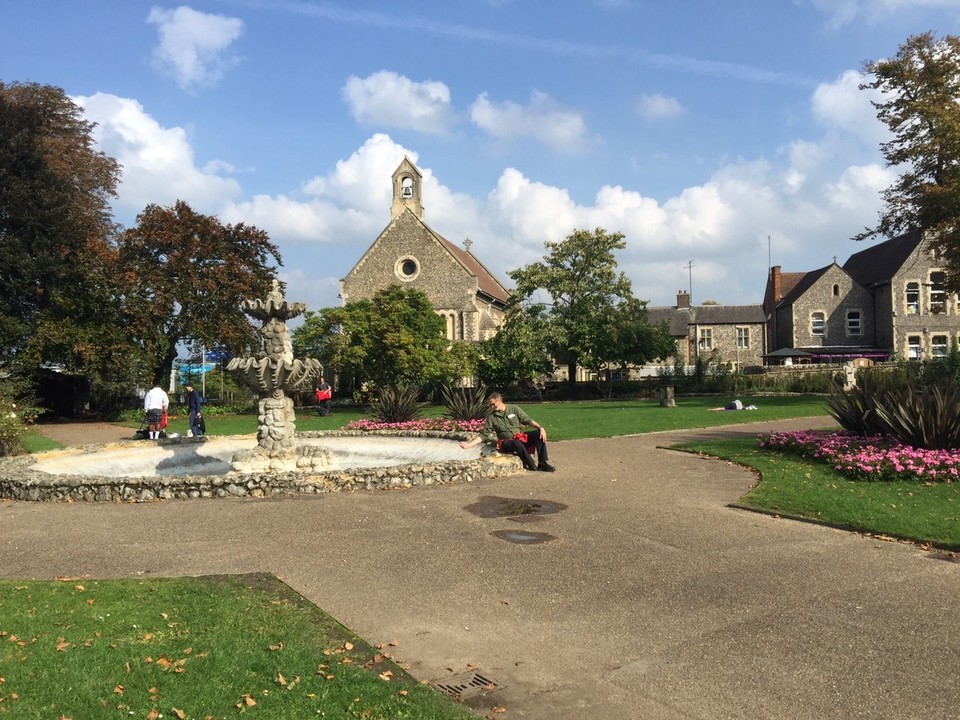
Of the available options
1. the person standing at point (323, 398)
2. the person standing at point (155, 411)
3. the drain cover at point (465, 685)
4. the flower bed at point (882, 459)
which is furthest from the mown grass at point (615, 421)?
the drain cover at point (465, 685)

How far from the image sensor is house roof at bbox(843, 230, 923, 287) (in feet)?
170

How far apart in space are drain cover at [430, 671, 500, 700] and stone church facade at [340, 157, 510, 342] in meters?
47.2

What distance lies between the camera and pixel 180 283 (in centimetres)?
3216

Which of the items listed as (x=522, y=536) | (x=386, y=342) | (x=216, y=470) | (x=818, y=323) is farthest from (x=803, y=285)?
(x=522, y=536)

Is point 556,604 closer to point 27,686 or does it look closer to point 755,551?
point 755,551

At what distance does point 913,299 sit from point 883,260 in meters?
4.83

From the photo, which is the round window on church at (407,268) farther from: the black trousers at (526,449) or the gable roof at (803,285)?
the black trousers at (526,449)

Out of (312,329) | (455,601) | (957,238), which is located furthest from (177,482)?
(312,329)

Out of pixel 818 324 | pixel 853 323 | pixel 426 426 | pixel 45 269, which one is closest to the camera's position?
pixel 426 426

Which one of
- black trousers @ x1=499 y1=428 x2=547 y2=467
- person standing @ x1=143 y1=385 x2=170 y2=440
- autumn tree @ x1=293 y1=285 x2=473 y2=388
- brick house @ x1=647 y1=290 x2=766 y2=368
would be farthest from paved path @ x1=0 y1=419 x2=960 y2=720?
brick house @ x1=647 y1=290 x2=766 y2=368

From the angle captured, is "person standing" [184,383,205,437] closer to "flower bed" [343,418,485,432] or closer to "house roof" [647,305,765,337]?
"flower bed" [343,418,485,432]

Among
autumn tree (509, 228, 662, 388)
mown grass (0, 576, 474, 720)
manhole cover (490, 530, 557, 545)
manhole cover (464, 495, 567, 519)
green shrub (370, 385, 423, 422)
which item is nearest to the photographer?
mown grass (0, 576, 474, 720)

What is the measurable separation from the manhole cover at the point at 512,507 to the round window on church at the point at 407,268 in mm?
44181

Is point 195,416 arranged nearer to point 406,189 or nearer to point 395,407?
point 395,407
